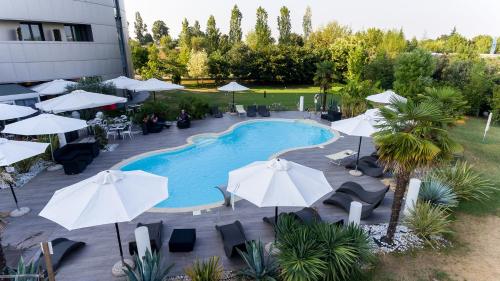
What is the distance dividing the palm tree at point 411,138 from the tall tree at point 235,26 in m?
59.9

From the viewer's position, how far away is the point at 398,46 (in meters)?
38.1

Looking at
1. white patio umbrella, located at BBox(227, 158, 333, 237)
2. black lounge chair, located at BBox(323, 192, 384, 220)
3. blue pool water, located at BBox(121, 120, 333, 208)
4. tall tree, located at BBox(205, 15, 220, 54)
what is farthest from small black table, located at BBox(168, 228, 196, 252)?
tall tree, located at BBox(205, 15, 220, 54)

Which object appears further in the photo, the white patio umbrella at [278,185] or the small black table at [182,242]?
the small black table at [182,242]

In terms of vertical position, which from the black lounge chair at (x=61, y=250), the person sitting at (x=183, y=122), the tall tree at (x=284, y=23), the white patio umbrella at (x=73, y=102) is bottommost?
the black lounge chair at (x=61, y=250)

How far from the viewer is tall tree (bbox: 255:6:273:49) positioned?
56375mm

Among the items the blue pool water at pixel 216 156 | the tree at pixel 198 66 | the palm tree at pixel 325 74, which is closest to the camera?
the blue pool water at pixel 216 156

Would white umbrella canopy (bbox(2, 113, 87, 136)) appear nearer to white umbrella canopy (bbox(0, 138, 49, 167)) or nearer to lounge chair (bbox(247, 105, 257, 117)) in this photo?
white umbrella canopy (bbox(0, 138, 49, 167))

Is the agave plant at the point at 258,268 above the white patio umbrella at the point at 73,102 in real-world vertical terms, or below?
below

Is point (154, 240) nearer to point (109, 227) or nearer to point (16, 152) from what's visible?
point (109, 227)

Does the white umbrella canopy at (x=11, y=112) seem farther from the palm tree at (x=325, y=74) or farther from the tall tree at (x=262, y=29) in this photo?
the tall tree at (x=262, y=29)

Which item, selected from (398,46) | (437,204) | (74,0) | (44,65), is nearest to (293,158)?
(437,204)

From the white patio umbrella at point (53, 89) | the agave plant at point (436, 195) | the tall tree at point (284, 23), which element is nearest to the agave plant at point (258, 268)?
the agave plant at point (436, 195)

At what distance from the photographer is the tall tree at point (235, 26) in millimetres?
62781

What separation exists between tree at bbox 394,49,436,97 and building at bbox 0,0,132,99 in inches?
1000
